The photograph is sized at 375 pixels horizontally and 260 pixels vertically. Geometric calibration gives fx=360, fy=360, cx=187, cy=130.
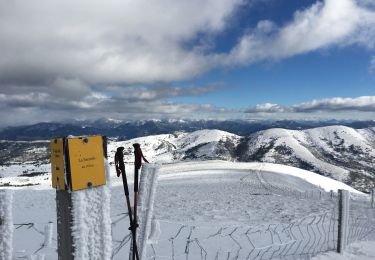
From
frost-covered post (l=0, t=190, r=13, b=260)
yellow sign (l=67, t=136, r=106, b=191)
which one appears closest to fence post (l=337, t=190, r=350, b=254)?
yellow sign (l=67, t=136, r=106, b=191)

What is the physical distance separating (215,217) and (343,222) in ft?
31.1

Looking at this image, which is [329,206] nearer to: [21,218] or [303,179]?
[21,218]

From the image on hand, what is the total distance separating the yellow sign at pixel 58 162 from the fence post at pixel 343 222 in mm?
8823

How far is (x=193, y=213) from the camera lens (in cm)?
2023

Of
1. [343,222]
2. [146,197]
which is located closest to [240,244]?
[343,222]

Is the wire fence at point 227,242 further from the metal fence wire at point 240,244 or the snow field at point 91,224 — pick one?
the snow field at point 91,224

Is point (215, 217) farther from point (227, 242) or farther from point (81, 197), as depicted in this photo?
point (81, 197)

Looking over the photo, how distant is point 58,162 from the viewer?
3.07 metres

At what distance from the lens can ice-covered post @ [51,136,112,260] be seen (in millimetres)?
3023

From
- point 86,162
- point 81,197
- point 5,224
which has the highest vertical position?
point 86,162

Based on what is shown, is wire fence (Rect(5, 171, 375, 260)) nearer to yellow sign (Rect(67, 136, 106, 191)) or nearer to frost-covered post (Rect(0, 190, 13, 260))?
frost-covered post (Rect(0, 190, 13, 260))

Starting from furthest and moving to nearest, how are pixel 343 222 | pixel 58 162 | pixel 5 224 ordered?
pixel 343 222 → pixel 5 224 → pixel 58 162

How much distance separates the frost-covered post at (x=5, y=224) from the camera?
350 centimetres

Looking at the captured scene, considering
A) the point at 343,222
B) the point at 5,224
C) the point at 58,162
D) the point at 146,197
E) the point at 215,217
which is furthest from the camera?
the point at 215,217
